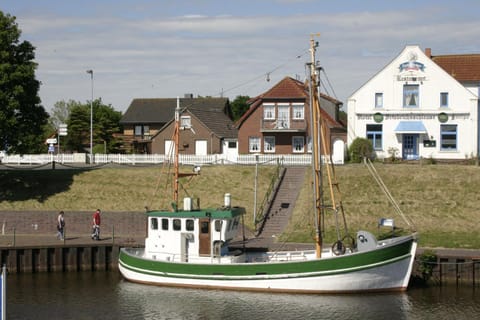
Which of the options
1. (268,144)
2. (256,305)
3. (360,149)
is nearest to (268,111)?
(268,144)

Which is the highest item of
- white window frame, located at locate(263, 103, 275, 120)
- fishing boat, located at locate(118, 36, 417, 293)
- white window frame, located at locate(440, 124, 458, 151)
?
white window frame, located at locate(263, 103, 275, 120)

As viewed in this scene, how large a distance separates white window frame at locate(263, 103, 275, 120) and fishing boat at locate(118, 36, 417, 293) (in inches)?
928

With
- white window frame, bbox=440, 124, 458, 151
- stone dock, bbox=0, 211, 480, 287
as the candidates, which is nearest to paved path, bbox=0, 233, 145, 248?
stone dock, bbox=0, 211, 480, 287

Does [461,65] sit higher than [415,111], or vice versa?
[461,65]

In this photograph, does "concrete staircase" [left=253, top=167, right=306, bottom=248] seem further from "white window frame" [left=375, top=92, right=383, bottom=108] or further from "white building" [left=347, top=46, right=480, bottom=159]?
"white window frame" [left=375, top=92, right=383, bottom=108]

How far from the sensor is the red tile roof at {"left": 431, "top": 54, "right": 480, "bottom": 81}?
200 feet

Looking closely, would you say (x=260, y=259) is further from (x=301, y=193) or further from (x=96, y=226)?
(x=301, y=193)

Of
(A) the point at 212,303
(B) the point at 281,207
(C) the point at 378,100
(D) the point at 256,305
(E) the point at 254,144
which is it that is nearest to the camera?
(D) the point at 256,305

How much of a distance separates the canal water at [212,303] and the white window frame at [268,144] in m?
28.0

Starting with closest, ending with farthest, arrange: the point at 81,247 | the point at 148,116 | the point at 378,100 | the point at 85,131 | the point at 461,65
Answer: the point at 81,247 < the point at 378,100 < the point at 461,65 < the point at 148,116 < the point at 85,131

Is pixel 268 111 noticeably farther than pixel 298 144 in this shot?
Yes

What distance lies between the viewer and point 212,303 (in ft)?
109

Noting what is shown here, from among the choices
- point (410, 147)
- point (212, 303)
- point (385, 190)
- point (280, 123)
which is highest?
point (280, 123)

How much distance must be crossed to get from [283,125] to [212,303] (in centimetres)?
3058
